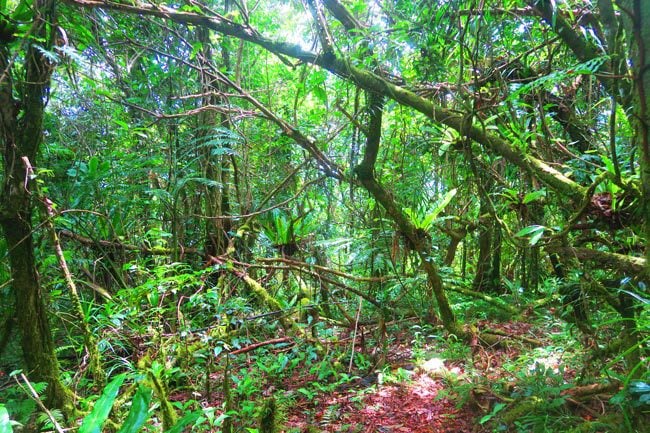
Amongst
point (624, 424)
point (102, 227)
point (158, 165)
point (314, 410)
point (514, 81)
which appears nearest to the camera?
point (624, 424)

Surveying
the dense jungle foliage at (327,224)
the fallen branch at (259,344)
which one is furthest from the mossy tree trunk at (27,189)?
the fallen branch at (259,344)

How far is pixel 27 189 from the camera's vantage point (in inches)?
81.3

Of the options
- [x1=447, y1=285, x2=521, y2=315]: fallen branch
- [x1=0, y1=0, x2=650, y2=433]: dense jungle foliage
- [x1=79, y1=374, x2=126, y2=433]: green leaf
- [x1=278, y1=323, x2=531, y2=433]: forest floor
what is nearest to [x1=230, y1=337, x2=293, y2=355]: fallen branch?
[x1=0, y1=0, x2=650, y2=433]: dense jungle foliage

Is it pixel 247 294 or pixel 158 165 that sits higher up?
pixel 158 165

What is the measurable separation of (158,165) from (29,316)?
2.33 metres

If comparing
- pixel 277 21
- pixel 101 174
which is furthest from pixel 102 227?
pixel 277 21

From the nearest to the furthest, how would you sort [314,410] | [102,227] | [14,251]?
[14,251] < [314,410] < [102,227]

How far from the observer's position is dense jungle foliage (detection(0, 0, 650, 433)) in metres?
2.08

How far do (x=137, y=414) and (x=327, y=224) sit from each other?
3845mm

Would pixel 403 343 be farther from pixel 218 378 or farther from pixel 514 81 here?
pixel 514 81

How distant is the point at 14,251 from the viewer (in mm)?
2098

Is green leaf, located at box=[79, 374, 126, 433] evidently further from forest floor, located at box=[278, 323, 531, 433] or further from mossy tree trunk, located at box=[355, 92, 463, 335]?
mossy tree trunk, located at box=[355, 92, 463, 335]

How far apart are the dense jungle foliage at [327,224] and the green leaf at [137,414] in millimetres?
11

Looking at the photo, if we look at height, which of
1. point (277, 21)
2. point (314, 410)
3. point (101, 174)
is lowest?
point (314, 410)
